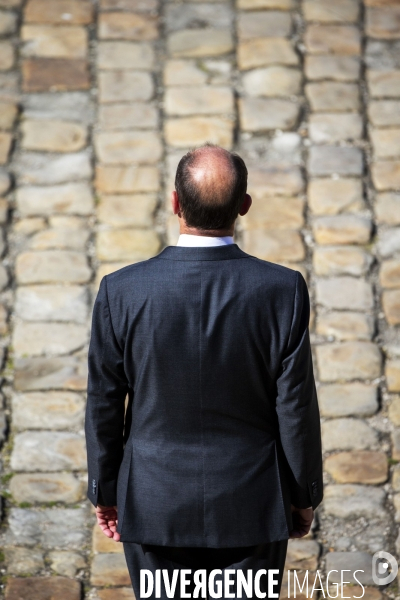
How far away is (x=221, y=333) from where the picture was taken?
2557 millimetres

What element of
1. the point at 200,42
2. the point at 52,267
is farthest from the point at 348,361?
the point at 200,42

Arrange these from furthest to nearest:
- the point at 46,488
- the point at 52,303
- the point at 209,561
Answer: the point at 52,303 < the point at 46,488 < the point at 209,561

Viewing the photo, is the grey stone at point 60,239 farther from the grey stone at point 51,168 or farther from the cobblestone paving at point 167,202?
the grey stone at point 51,168

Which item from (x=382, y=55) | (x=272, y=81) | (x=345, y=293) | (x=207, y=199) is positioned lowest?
(x=345, y=293)

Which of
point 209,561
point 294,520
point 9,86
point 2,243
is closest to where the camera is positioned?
point 209,561

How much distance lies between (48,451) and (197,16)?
3.68m

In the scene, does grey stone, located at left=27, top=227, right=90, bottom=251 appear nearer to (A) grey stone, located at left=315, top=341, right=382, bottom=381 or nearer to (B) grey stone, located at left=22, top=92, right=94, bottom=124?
(B) grey stone, located at left=22, top=92, right=94, bottom=124

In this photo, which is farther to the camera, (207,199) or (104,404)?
(104,404)

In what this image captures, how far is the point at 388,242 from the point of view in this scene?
5.20 meters

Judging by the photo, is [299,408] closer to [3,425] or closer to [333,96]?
[3,425]

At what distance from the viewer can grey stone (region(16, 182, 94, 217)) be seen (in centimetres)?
539

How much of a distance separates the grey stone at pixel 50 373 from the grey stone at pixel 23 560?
0.98m

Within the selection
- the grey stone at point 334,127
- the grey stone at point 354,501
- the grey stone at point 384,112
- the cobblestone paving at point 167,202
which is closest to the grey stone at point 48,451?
the cobblestone paving at point 167,202

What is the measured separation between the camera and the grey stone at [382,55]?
6152 millimetres
